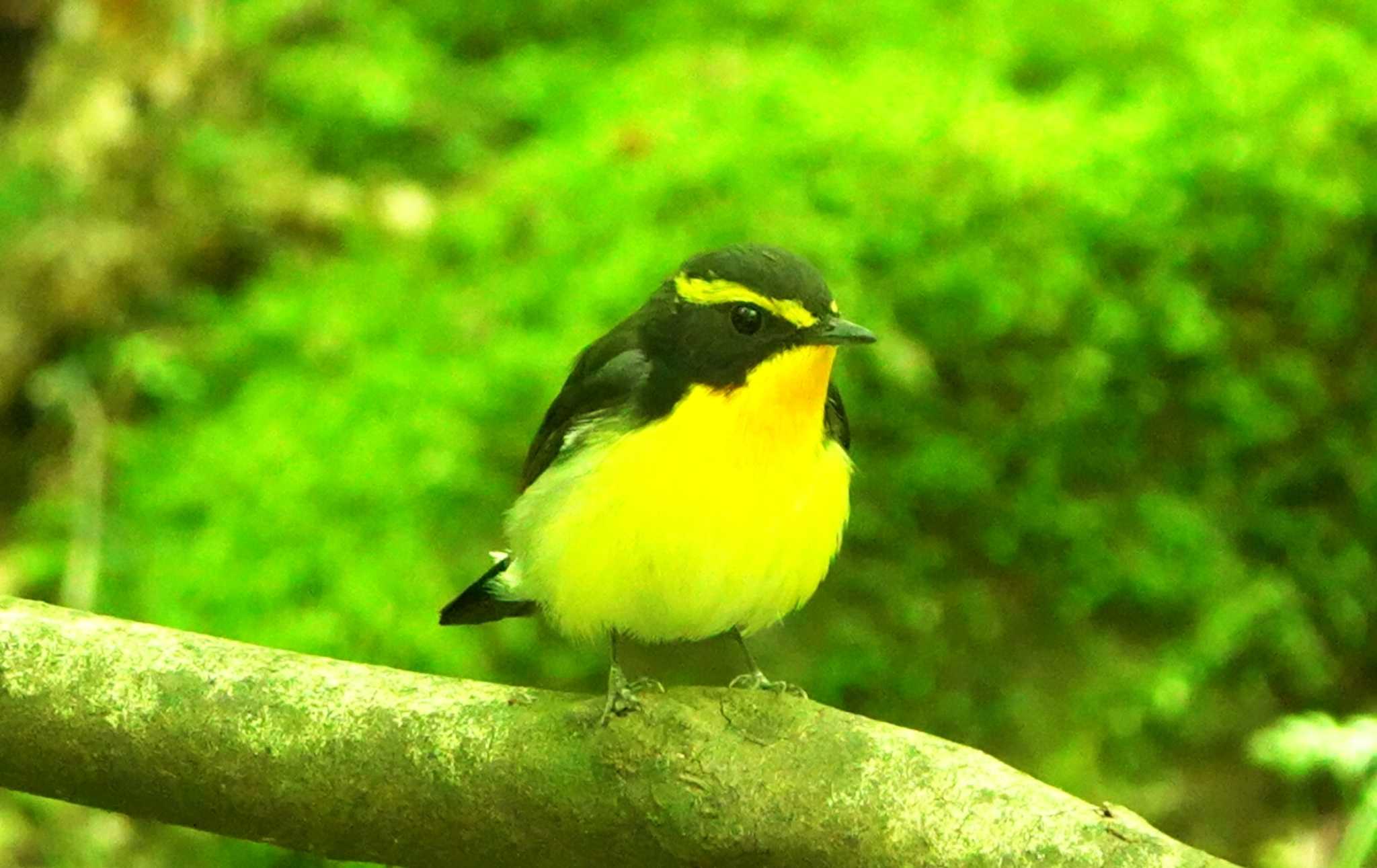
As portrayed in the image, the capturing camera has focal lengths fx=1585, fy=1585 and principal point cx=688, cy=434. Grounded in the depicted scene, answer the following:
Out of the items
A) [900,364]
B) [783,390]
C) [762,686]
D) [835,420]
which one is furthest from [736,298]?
[900,364]

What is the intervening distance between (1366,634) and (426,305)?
2816 mm

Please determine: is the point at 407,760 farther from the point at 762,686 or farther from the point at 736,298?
the point at 736,298

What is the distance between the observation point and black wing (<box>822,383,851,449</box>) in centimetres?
280

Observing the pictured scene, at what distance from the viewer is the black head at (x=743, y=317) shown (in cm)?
250

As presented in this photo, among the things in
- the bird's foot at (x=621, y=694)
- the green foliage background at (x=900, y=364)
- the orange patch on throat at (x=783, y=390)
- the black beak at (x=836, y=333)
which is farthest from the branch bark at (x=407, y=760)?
the green foliage background at (x=900, y=364)

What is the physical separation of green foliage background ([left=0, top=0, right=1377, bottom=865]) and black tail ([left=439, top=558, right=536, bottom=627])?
2.19 ft

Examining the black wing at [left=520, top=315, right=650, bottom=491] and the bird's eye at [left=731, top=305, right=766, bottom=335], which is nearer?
the bird's eye at [left=731, top=305, right=766, bottom=335]

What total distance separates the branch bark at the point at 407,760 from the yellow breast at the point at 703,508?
28cm

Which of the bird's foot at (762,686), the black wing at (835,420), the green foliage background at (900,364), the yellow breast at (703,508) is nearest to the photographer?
the bird's foot at (762,686)

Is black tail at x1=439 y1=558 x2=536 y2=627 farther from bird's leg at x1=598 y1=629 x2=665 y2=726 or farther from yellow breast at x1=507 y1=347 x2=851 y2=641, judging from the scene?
bird's leg at x1=598 y1=629 x2=665 y2=726

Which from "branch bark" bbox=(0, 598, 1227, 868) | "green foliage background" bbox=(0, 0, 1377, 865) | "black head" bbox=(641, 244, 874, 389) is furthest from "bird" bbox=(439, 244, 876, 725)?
"green foliage background" bbox=(0, 0, 1377, 865)

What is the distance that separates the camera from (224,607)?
391cm

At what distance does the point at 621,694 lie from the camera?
232cm

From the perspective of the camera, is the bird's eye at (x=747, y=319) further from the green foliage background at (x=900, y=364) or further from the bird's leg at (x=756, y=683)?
the green foliage background at (x=900, y=364)
